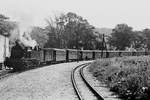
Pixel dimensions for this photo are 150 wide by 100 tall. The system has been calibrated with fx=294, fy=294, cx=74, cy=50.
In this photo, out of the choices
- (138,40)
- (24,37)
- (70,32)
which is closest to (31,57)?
(24,37)

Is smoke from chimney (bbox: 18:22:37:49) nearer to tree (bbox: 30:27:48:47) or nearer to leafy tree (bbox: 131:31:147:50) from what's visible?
tree (bbox: 30:27:48:47)

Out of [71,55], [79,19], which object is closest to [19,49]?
[71,55]

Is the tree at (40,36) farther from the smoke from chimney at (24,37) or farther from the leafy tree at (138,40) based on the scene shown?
the smoke from chimney at (24,37)

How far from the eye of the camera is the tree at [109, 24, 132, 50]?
327ft

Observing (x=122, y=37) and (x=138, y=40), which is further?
(x=138, y=40)

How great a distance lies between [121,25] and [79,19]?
17.9 m

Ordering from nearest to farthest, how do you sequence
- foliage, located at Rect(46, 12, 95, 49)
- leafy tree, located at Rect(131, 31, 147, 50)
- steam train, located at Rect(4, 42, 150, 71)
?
steam train, located at Rect(4, 42, 150, 71)
foliage, located at Rect(46, 12, 95, 49)
leafy tree, located at Rect(131, 31, 147, 50)

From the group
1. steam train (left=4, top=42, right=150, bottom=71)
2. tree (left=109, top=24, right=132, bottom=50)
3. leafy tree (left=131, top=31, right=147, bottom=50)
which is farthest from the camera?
leafy tree (left=131, top=31, right=147, bottom=50)

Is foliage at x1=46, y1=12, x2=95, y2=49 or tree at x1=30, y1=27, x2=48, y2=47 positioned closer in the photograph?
foliage at x1=46, y1=12, x2=95, y2=49

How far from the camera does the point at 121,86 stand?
1406 cm

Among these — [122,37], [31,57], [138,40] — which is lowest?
[31,57]

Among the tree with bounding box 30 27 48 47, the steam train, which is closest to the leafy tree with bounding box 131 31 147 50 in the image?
the tree with bounding box 30 27 48 47

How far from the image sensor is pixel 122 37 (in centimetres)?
10006

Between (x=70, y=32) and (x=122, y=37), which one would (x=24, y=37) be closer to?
(x=70, y=32)
